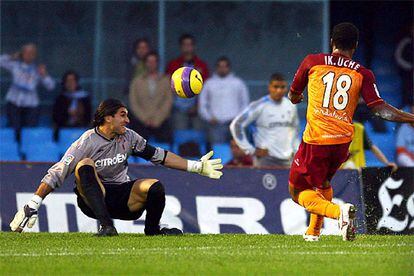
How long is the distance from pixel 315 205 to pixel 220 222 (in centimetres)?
439

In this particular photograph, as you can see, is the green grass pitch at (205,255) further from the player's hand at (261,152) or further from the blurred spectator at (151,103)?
the blurred spectator at (151,103)

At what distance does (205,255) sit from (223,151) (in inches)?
392

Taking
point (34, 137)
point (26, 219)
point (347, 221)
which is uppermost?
point (347, 221)

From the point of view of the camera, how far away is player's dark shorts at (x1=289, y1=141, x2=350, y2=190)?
37.0 feet

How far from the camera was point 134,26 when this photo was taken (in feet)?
68.4

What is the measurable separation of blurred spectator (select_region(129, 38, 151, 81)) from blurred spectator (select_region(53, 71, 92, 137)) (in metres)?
0.85

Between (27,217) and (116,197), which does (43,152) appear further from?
(27,217)

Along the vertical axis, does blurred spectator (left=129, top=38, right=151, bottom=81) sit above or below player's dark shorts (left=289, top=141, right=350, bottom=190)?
above

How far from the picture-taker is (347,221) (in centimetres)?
1102

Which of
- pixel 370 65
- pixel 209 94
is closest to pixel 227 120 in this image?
pixel 209 94

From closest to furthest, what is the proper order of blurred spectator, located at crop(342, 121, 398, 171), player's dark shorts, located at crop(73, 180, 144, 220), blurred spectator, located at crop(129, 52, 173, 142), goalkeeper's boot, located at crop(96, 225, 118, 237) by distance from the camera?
goalkeeper's boot, located at crop(96, 225, 118, 237), player's dark shorts, located at crop(73, 180, 144, 220), blurred spectator, located at crop(342, 121, 398, 171), blurred spectator, located at crop(129, 52, 173, 142)

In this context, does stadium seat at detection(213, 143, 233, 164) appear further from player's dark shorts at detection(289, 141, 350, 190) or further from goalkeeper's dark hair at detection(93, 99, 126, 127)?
player's dark shorts at detection(289, 141, 350, 190)

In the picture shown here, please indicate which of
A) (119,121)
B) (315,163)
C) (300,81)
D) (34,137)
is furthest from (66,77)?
(315,163)

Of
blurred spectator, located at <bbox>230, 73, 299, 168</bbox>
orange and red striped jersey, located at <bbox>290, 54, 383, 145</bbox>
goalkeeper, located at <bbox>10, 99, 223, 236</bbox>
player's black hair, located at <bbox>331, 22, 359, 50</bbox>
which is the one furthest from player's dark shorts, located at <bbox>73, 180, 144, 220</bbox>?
blurred spectator, located at <bbox>230, 73, 299, 168</bbox>
